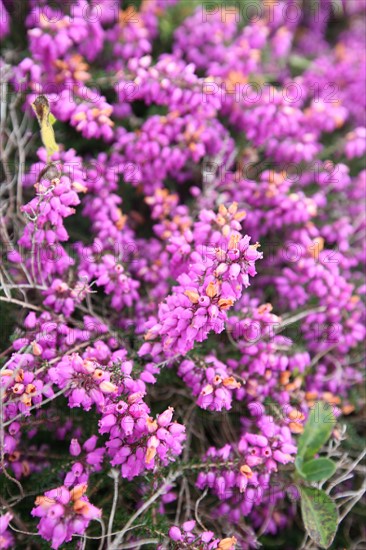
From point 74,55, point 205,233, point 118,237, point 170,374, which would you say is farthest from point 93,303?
point 74,55

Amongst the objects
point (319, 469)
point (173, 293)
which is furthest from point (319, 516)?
point (173, 293)

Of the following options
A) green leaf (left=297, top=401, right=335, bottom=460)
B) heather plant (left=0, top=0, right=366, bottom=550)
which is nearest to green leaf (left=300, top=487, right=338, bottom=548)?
heather plant (left=0, top=0, right=366, bottom=550)

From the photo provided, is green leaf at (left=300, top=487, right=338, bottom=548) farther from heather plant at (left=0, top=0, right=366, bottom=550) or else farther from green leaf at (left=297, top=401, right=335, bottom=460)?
green leaf at (left=297, top=401, right=335, bottom=460)

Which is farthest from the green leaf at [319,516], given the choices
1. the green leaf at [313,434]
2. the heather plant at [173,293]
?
the green leaf at [313,434]

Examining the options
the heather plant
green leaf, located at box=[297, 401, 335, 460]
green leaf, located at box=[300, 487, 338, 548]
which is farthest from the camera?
green leaf, located at box=[297, 401, 335, 460]

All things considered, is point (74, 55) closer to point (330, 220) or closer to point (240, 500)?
point (330, 220)

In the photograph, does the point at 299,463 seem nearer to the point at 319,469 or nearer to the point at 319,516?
the point at 319,469
